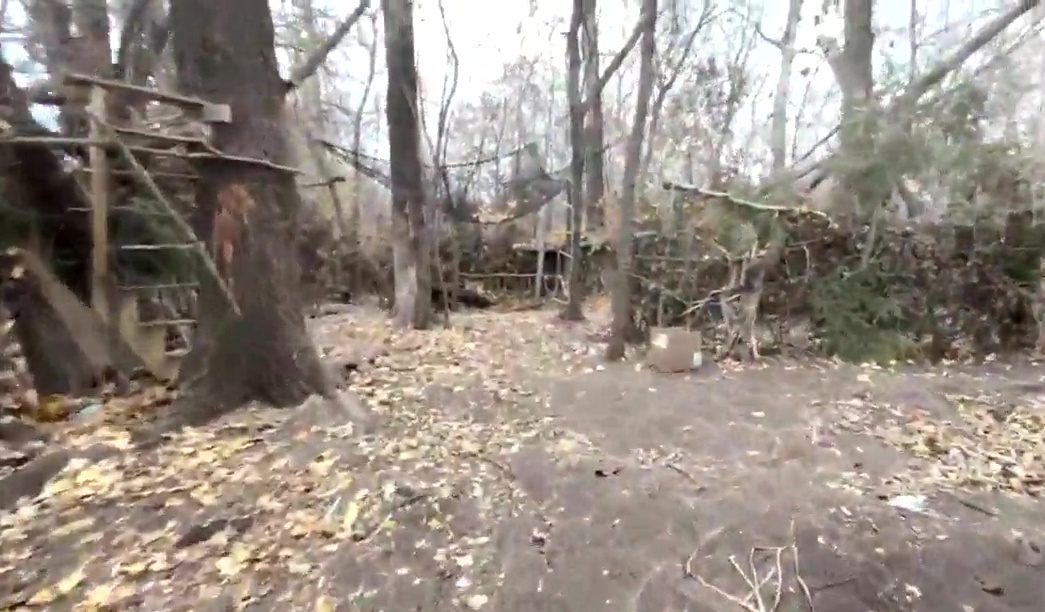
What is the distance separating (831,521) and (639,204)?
197 inches

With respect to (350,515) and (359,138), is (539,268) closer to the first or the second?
(359,138)

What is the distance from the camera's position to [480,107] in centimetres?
1864

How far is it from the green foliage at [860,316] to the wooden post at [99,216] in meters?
5.91

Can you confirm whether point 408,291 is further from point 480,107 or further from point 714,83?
point 480,107

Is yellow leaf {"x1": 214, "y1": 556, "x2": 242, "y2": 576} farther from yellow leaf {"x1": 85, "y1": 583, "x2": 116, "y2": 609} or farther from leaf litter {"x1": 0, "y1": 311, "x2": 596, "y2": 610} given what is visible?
yellow leaf {"x1": 85, "y1": 583, "x2": 116, "y2": 609}

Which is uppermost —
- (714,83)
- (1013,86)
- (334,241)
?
(714,83)

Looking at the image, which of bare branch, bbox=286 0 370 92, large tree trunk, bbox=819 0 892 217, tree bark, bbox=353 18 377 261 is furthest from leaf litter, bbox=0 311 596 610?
tree bark, bbox=353 18 377 261

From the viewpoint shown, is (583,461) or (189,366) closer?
(583,461)

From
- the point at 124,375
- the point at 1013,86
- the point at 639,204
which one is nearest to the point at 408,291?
the point at 639,204

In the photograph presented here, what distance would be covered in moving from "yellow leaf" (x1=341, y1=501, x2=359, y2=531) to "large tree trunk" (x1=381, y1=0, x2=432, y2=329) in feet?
16.2

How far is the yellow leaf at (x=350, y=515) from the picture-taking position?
318cm

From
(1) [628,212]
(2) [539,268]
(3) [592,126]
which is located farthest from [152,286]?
(2) [539,268]

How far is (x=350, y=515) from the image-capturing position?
3.25 metres

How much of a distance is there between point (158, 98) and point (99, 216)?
4.06ft
